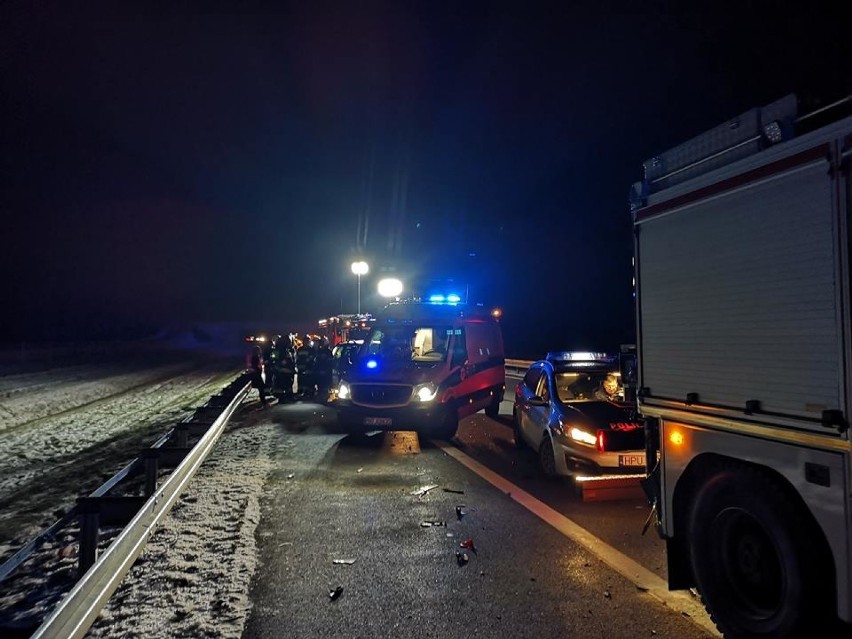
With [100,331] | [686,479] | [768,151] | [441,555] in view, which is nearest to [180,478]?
[441,555]

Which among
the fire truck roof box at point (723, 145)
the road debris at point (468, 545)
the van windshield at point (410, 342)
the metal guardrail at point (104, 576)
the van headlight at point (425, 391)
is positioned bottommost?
the road debris at point (468, 545)

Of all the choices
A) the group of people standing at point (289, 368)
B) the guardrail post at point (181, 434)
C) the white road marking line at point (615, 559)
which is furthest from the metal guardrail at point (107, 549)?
the group of people standing at point (289, 368)

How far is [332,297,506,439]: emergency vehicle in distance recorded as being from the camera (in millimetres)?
10664

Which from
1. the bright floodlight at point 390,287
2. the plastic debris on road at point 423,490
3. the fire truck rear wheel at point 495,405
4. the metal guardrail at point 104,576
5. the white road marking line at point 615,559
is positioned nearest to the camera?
the metal guardrail at point 104,576

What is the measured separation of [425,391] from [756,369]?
7.24 m

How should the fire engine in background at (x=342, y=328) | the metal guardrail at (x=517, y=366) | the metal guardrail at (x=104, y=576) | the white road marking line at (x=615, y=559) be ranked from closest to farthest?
the metal guardrail at (x=104, y=576), the white road marking line at (x=615, y=559), the metal guardrail at (x=517, y=366), the fire engine in background at (x=342, y=328)

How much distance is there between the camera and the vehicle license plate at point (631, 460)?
7.14 meters

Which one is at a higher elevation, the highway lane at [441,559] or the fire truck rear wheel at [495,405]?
the fire truck rear wheel at [495,405]

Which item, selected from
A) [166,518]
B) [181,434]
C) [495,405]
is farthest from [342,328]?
[166,518]

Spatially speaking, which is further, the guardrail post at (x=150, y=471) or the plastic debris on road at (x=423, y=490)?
the plastic debris on road at (x=423, y=490)

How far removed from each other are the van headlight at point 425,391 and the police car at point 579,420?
5.03 feet

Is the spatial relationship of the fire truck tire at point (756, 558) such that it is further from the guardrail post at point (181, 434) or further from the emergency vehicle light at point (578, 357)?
the guardrail post at point (181, 434)

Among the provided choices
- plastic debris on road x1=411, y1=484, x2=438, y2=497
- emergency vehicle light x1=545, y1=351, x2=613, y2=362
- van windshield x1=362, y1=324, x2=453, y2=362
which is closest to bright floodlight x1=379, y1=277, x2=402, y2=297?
van windshield x1=362, y1=324, x2=453, y2=362

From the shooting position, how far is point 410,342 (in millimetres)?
11898
